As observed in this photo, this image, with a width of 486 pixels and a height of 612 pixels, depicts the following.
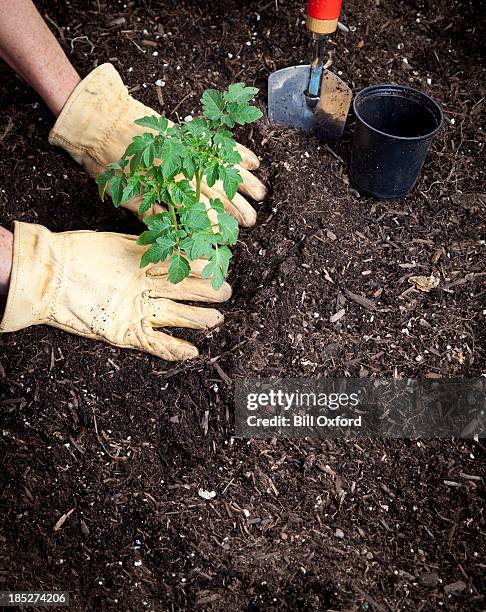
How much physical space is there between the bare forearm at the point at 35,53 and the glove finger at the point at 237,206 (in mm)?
589

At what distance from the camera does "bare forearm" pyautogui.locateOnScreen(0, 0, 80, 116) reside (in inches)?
87.1

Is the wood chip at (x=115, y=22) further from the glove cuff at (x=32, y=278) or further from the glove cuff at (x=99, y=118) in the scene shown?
the glove cuff at (x=32, y=278)

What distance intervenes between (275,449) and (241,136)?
3.81ft

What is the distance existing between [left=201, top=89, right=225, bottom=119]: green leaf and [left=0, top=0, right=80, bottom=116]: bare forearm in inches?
26.8

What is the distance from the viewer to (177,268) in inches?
75.4

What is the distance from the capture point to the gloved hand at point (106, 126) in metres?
2.33

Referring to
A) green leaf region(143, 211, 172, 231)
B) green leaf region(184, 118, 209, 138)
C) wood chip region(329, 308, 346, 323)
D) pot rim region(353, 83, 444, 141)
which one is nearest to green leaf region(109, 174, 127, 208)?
green leaf region(143, 211, 172, 231)

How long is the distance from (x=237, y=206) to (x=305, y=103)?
0.53 m

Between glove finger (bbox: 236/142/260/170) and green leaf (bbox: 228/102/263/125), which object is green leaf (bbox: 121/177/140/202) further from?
glove finger (bbox: 236/142/260/170)

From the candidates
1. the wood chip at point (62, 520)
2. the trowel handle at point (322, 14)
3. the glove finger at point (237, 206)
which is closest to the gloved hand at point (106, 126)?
the glove finger at point (237, 206)

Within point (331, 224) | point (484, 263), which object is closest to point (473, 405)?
point (484, 263)

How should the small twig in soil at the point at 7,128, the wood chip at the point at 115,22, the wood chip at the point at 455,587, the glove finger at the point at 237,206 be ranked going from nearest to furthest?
the wood chip at the point at 455,587 < the glove finger at the point at 237,206 < the small twig in soil at the point at 7,128 < the wood chip at the point at 115,22

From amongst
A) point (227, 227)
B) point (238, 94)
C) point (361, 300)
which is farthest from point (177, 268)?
point (361, 300)

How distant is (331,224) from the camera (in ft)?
7.55
